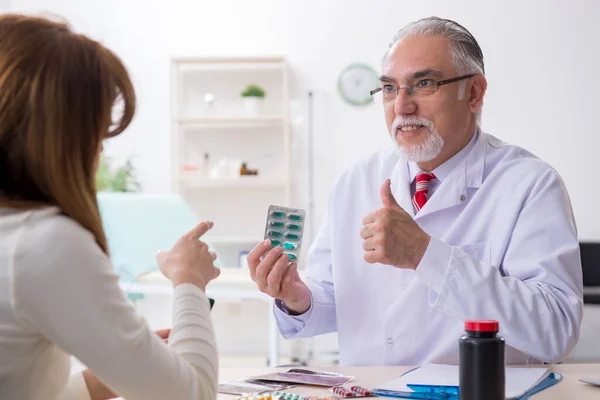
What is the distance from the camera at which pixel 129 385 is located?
89 cm

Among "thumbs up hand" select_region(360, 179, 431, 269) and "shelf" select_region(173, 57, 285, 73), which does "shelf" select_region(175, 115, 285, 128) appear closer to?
"shelf" select_region(173, 57, 285, 73)

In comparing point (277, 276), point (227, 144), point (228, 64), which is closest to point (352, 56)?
point (228, 64)

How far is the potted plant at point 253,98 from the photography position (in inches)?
224

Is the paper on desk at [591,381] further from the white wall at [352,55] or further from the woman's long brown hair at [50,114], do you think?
the white wall at [352,55]

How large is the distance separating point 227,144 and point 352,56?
1120 millimetres

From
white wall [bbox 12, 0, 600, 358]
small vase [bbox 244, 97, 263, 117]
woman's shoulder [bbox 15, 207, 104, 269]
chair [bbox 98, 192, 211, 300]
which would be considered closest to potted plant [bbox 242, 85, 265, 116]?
small vase [bbox 244, 97, 263, 117]

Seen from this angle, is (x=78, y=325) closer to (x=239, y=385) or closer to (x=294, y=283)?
(x=239, y=385)

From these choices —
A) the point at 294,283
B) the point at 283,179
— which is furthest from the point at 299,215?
the point at 283,179

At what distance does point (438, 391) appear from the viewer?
1263 mm

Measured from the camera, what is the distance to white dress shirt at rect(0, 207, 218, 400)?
0.85m

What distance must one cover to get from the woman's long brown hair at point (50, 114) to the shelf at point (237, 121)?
15.5ft

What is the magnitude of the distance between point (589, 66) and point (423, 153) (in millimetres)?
4277

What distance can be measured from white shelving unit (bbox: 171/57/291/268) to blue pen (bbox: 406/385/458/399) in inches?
178

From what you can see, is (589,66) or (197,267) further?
(589,66)
